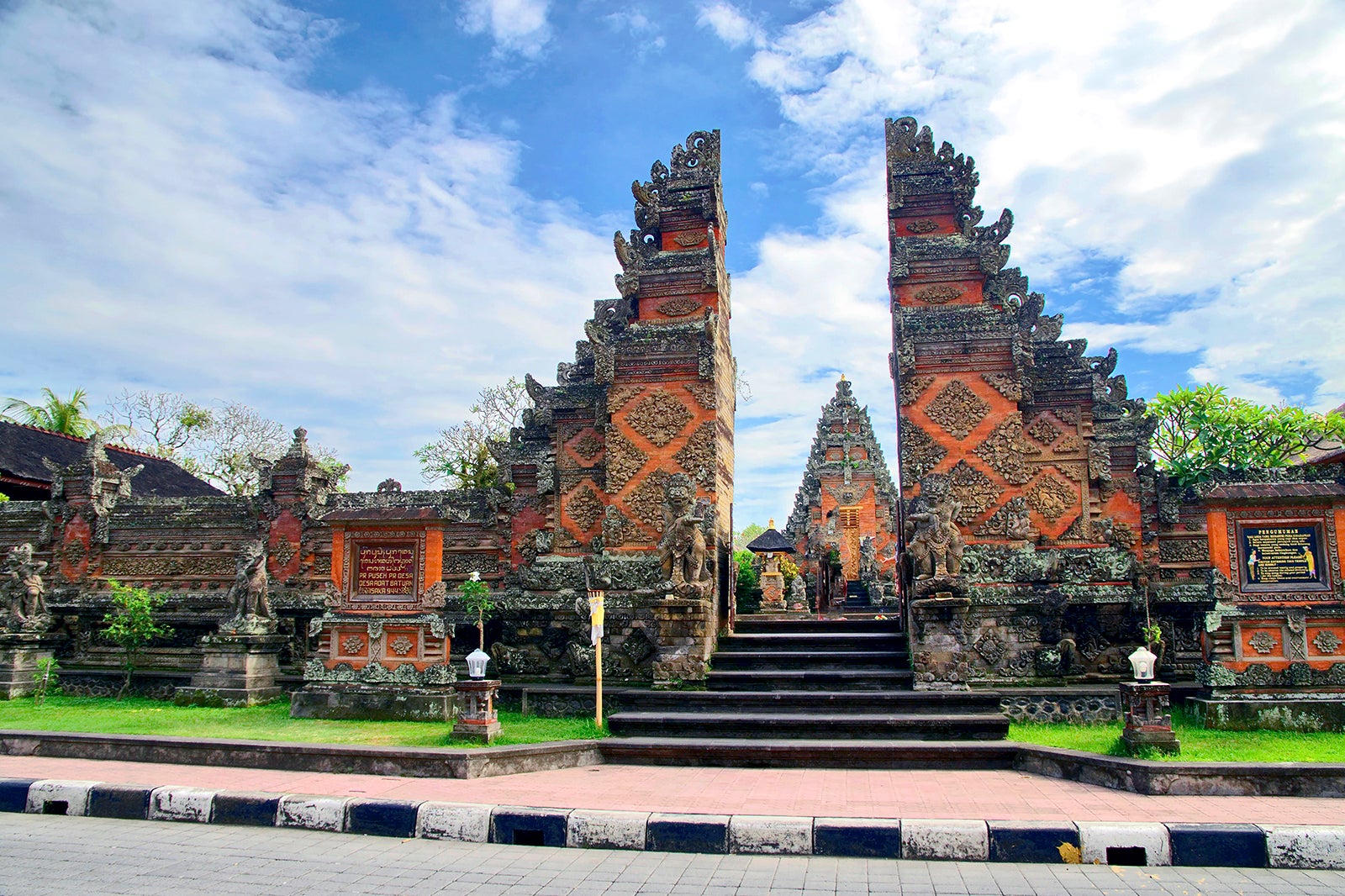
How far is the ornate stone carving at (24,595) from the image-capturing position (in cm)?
1366

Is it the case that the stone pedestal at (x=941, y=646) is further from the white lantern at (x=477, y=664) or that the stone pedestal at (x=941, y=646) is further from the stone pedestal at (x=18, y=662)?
the stone pedestal at (x=18, y=662)

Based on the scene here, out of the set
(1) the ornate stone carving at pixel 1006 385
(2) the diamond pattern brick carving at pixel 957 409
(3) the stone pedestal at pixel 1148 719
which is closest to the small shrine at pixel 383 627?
(2) the diamond pattern brick carving at pixel 957 409

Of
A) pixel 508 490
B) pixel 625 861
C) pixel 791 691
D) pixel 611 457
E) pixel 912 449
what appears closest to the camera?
pixel 625 861

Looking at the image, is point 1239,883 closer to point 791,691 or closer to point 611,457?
point 791,691

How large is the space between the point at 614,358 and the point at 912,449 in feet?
15.0

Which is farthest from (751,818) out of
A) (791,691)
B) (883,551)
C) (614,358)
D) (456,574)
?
(883,551)

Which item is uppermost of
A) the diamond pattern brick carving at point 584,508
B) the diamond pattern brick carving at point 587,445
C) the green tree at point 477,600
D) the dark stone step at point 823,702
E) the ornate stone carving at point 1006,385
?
the ornate stone carving at point 1006,385

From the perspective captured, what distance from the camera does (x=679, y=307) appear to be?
1319 cm

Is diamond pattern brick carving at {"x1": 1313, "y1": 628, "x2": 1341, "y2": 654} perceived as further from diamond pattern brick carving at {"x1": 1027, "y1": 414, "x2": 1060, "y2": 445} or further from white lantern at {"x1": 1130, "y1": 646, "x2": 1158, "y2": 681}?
diamond pattern brick carving at {"x1": 1027, "y1": 414, "x2": 1060, "y2": 445}

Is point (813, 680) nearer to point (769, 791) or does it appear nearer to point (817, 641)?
point (817, 641)

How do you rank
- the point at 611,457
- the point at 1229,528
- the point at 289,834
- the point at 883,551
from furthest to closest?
the point at 883,551 < the point at 611,457 < the point at 1229,528 < the point at 289,834

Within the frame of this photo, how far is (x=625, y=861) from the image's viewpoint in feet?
18.0

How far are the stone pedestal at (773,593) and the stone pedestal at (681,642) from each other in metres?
10.2

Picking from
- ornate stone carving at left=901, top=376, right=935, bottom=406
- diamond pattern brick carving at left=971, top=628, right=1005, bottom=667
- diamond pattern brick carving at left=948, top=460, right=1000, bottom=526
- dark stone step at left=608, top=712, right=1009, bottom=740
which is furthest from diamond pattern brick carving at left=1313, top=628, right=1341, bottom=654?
ornate stone carving at left=901, top=376, right=935, bottom=406
